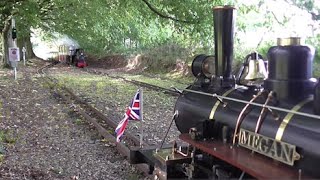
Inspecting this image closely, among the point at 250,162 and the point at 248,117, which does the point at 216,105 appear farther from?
the point at 250,162

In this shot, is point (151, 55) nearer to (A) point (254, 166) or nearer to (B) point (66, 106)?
(B) point (66, 106)

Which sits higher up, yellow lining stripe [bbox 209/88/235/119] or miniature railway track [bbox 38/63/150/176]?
yellow lining stripe [bbox 209/88/235/119]

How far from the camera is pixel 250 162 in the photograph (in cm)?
325

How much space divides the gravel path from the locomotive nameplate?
9.23 ft

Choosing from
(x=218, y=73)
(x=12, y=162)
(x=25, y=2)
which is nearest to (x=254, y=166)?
(x=218, y=73)

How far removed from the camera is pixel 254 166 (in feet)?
10.3

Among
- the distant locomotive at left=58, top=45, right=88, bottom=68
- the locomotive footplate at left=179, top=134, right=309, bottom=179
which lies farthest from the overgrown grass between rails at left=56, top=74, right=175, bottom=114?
the distant locomotive at left=58, top=45, right=88, bottom=68

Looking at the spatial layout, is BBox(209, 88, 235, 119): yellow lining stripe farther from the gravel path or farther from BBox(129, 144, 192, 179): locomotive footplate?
the gravel path

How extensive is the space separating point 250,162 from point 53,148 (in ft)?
17.2

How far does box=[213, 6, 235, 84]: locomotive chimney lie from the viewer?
447cm

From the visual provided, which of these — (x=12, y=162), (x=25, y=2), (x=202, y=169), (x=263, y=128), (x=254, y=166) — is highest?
(x=25, y=2)

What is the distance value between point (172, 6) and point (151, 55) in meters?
15.4

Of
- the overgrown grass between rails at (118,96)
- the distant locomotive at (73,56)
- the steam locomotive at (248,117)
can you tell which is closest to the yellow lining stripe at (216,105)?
the steam locomotive at (248,117)

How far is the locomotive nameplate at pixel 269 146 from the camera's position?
3.00 m
